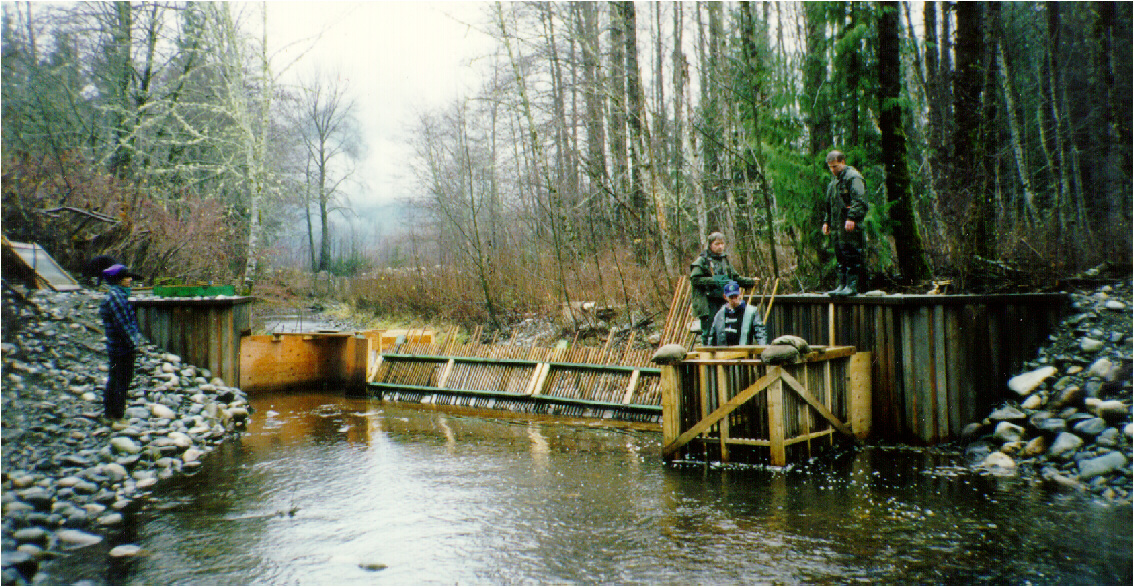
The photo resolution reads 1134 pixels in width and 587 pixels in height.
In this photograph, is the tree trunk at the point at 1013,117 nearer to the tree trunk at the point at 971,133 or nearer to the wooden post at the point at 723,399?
the tree trunk at the point at 971,133

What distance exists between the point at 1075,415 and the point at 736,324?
331cm

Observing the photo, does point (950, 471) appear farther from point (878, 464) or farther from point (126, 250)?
point (126, 250)

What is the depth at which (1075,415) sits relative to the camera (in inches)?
264

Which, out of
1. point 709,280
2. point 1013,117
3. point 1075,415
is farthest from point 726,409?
point 1013,117

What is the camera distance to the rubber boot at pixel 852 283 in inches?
322

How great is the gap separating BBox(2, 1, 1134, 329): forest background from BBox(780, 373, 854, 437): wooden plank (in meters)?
3.40

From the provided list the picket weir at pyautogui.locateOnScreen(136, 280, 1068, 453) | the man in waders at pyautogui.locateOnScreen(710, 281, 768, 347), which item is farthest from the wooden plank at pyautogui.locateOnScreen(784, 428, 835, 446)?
the man in waders at pyautogui.locateOnScreen(710, 281, 768, 347)

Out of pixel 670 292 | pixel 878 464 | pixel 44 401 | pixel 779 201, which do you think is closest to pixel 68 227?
pixel 44 401

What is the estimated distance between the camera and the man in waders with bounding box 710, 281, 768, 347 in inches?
319

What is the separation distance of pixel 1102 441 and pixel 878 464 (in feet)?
6.00

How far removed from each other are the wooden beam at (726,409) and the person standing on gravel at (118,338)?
19.4 ft

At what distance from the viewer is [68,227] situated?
11102 mm

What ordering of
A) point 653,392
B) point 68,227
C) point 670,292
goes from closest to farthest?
1. point 653,392
2. point 68,227
3. point 670,292

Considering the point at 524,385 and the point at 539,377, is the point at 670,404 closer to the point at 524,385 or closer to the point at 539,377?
the point at 539,377
